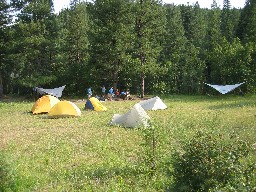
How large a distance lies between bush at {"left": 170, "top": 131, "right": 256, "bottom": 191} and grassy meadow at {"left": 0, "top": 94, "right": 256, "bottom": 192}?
20.8 inches

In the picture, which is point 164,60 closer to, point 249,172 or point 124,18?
point 124,18

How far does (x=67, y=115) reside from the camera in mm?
18578

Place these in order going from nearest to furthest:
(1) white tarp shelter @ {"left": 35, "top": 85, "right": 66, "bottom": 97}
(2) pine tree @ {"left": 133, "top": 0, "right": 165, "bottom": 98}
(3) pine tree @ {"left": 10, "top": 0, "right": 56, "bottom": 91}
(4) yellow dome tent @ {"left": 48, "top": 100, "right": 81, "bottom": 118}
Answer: (4) yellow dome tent @ {"left": 48, "top": 100, "right": 81, "bottom": 118} < (2) pine tree @ {"left": 133, "top": 0, "right": 165, "bottom": 98} < (1) white tarp shelter @ {"left": 35, "top": 85, "right": 66, "bottom": 97} < (3) pine tree @ {"left": 10, "top": 0, "right": 56, "bottom": 91}

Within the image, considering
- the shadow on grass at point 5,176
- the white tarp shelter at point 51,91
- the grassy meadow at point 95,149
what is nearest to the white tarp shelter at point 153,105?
the grassy meadow at point 95,149

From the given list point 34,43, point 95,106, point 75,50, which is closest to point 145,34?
point 75,50

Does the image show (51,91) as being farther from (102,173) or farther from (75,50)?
(102,173)

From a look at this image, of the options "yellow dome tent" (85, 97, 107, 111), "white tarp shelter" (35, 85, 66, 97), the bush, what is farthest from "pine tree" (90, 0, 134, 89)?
the bush

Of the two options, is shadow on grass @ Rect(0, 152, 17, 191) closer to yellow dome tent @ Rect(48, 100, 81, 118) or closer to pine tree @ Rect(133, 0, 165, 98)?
yellow dome tent @ Rect(48, 100, 81, 118)

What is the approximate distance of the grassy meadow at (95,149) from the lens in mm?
7906

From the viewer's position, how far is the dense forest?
29531mm

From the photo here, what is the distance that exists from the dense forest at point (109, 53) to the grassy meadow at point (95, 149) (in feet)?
37.7

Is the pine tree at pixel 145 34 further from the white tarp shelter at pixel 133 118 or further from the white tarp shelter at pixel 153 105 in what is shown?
the white tarp shelter at pixel 133 118

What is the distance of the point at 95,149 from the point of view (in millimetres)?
11422

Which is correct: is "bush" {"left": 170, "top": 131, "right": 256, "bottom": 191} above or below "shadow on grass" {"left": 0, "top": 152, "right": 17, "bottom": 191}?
above
